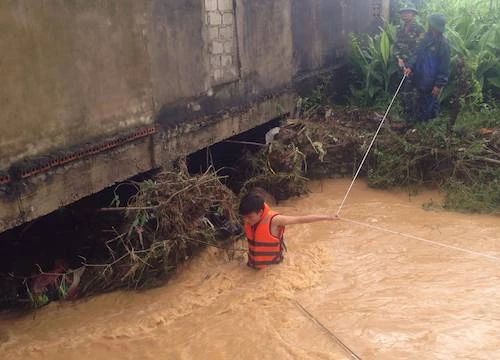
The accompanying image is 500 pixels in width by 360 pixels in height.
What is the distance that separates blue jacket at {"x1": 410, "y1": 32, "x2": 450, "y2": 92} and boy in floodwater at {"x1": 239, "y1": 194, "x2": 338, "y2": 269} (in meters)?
4.34

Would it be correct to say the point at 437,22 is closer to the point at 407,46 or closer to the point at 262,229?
the point at 407,46

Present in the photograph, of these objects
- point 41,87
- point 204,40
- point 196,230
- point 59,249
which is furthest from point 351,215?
point 41,87

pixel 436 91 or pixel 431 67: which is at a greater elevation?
pixel 431 67

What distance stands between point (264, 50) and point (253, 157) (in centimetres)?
160

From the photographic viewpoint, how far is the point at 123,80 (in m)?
5.35

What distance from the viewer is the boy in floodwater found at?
17.0 ft

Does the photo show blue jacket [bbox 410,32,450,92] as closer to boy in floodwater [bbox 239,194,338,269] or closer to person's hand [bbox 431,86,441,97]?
person's hand [bbox 431,86,441,97]

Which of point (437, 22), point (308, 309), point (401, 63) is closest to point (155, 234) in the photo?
point (308, 309)

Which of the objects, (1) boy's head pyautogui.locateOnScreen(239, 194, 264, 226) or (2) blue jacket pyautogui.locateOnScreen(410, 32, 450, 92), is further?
(2) blue jacket pyautogui.locateOnScreen(410, 32, 450, 92)

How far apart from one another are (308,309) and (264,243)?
0.86m

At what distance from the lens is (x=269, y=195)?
7.67 meters

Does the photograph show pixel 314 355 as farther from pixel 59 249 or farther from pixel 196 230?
pixel 59 249

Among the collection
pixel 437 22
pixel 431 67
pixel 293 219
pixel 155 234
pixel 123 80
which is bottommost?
pixel 155 234

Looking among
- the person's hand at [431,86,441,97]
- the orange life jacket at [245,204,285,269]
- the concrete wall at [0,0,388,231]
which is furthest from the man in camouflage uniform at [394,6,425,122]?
the orange life jacket at [245,204,285,269]
